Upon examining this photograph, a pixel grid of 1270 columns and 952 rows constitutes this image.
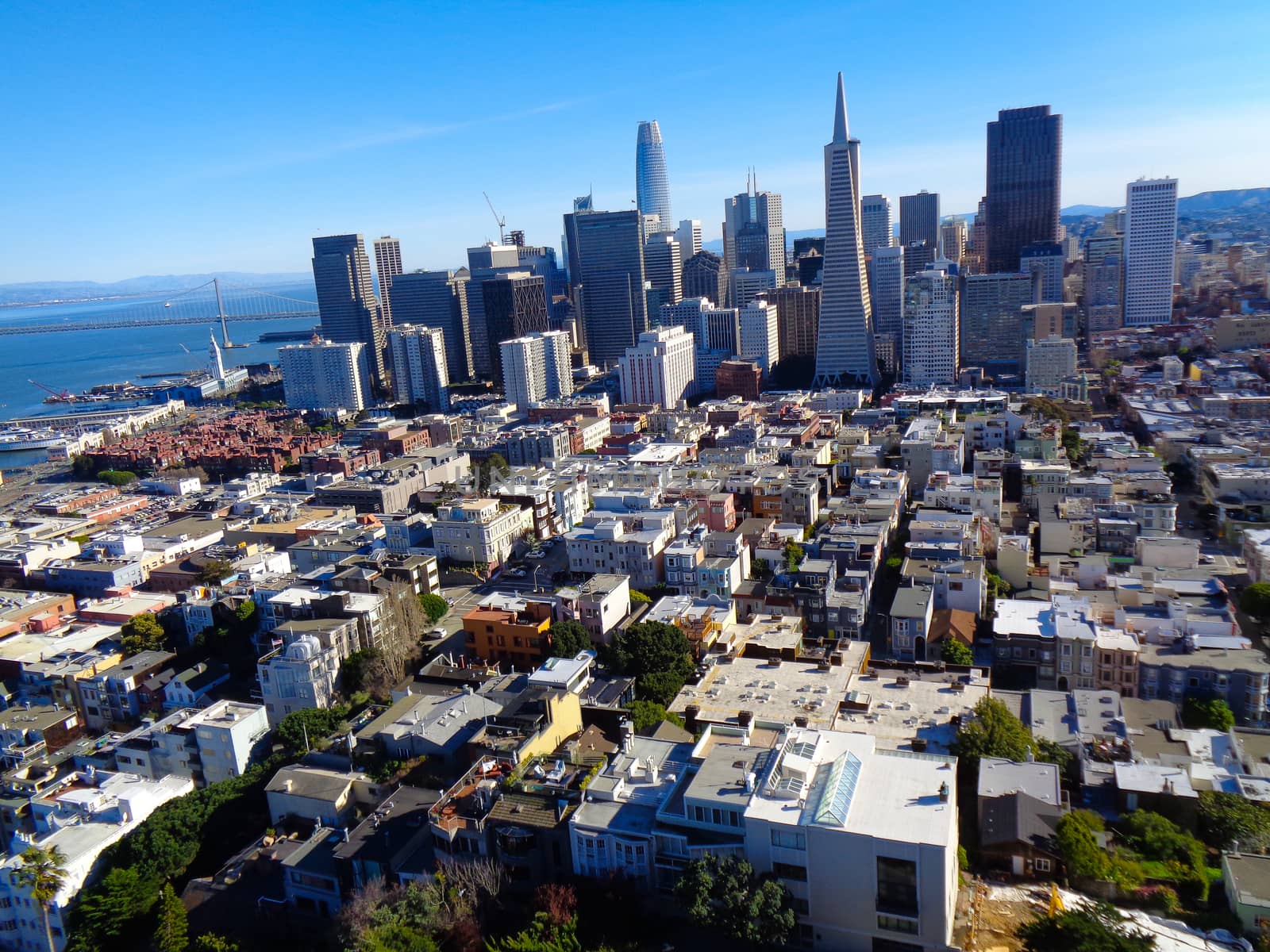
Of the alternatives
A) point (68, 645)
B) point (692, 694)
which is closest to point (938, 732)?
point (692, 694)

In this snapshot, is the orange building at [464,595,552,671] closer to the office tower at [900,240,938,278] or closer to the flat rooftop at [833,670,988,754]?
the flat rooftop at [833,670,988,754]

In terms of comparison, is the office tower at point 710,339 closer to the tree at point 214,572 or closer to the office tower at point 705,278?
the office tower at point 705,278

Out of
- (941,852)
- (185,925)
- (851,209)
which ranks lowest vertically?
(185,925)

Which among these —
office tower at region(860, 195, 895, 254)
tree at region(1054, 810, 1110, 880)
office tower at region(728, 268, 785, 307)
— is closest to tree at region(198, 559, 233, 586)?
tree at region(1054, 810, 1110, 880)

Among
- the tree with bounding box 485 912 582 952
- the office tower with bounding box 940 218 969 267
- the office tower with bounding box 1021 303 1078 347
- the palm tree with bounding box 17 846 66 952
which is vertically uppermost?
the office tower with bounding box 940 218 969 267

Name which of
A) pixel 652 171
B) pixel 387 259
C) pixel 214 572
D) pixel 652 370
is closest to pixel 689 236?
pixel 652 171

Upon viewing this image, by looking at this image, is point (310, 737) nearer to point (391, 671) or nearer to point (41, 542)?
point (391, 671)
